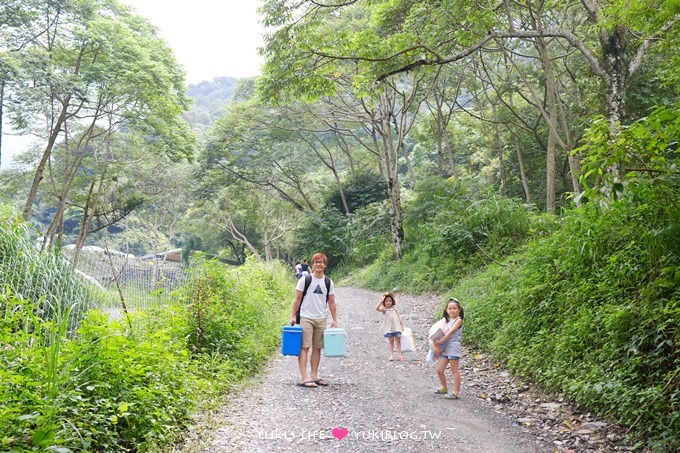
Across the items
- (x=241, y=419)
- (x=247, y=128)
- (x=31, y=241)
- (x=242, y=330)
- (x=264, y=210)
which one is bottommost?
(x=241, y=419)

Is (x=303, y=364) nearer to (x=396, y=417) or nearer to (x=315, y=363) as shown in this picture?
(x=315, y=363)

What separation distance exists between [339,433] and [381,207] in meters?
20.9

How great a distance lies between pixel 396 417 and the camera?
17.0 ft

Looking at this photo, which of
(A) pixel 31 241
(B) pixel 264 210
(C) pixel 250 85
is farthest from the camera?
(B) pixel 264 210

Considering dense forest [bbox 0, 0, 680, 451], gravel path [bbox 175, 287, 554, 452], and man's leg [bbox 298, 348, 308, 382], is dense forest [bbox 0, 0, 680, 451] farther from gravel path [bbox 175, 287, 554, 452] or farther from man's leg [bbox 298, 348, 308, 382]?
man's leg [bbox 298, 348, 308, 382]

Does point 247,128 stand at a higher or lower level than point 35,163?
higher

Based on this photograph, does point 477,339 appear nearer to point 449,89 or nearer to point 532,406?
point 532,406

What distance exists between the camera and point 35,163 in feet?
73.1

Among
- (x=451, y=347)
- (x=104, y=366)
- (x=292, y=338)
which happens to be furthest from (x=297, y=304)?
(x=104, y=366)

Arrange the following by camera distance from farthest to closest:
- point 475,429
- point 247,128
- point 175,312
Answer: point 247,128
point 175,312
point 475,429

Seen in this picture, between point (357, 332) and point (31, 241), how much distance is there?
20.4ft

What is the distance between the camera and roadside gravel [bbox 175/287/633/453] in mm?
4457

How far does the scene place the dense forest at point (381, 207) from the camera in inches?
166

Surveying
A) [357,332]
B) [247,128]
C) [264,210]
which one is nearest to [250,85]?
[247,128]
